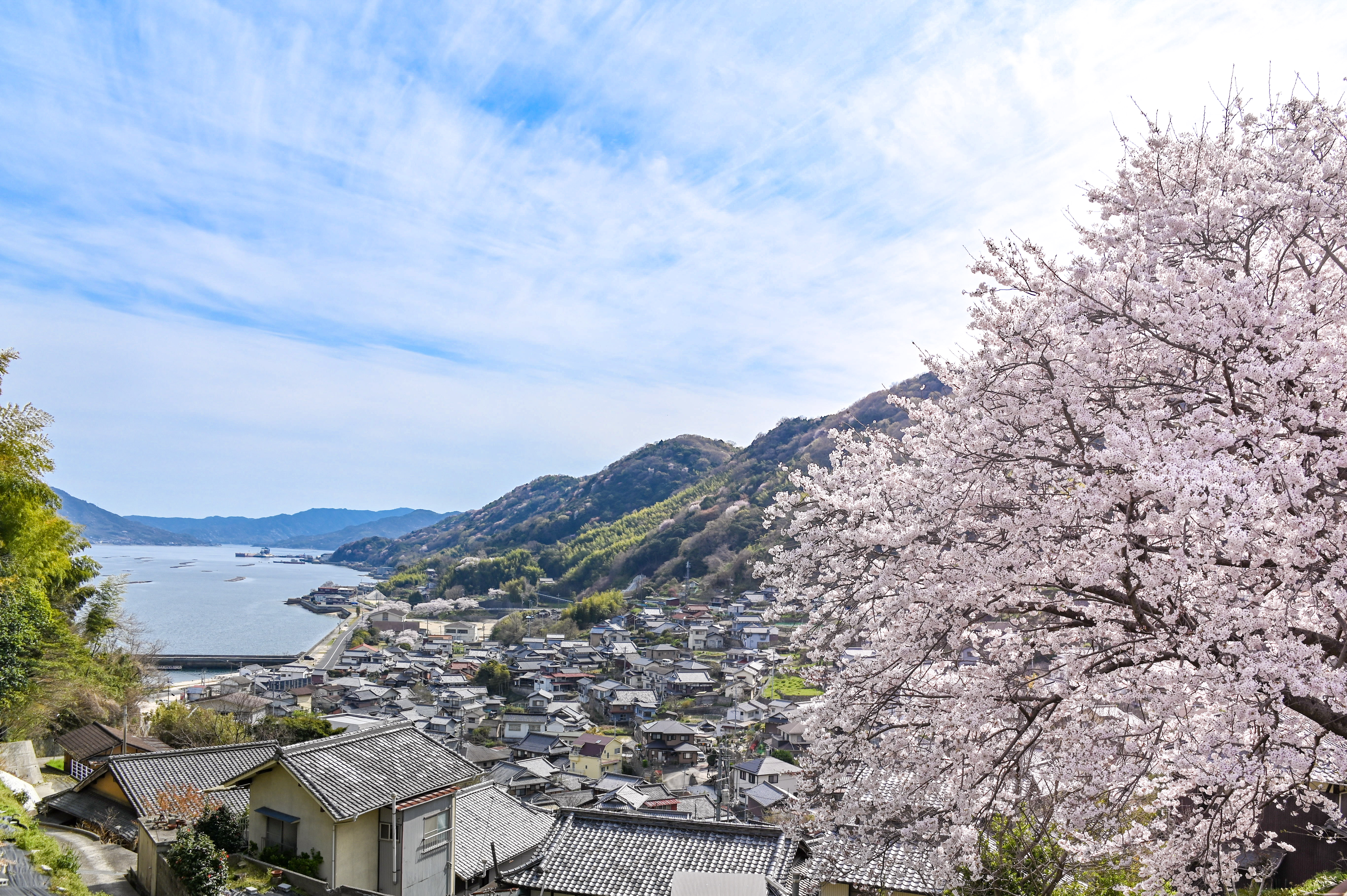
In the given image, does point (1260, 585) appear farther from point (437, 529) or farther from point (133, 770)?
point (437, 529)

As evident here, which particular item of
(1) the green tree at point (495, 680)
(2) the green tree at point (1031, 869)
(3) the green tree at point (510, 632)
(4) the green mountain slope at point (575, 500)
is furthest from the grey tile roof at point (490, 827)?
(4) the green mountain slope at point (575, 500)

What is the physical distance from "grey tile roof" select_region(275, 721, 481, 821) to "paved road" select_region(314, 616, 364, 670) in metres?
38.9

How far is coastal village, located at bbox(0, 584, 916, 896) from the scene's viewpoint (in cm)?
912

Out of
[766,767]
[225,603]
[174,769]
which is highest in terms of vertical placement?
[174,769]

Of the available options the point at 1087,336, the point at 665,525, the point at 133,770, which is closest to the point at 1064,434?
the point at 1087,336

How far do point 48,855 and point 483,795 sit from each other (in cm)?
846

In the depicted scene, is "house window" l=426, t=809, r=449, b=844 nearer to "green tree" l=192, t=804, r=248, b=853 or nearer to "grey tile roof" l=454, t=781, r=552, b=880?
"grey tile roof" l=454, t=781, r=552, b=880

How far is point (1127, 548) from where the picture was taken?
11.8ft

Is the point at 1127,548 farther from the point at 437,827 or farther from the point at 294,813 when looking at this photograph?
the point at 294,813

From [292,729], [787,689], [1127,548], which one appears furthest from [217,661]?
[1127,548]

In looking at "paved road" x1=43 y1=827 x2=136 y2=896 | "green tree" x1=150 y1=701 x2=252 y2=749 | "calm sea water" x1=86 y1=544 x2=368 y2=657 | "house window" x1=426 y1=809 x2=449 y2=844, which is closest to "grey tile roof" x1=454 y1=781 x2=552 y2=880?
"house window" x1=426 y1=809 x2=449 y2=844

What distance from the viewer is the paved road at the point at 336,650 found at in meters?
48.8

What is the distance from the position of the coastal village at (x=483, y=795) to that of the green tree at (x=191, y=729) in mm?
761

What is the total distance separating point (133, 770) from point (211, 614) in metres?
73.7
